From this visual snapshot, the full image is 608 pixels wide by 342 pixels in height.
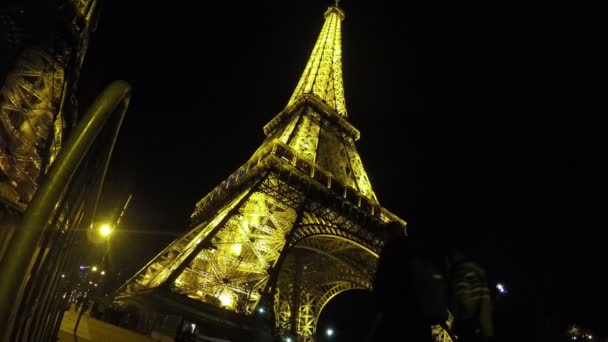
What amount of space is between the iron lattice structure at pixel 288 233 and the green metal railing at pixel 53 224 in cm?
1260

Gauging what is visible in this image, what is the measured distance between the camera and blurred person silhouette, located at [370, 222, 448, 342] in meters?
1.82

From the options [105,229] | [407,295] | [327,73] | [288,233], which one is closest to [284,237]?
[288,233]

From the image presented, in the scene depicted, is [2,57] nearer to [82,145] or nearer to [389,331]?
[82,145]

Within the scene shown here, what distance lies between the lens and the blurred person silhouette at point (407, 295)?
1818 mm

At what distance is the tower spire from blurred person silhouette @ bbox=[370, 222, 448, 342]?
31.3 metres

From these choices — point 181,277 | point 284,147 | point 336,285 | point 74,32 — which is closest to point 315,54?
point 284,147

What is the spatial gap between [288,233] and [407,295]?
17469 mm

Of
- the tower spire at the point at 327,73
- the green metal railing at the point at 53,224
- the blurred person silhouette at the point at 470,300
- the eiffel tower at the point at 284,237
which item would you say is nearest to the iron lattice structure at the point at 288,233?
the eiffel tower at the point at 284,237

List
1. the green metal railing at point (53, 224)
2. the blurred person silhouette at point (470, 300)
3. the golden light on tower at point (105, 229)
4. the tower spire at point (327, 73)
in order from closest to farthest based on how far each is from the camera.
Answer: the green metal railing at point (53, 224) → the blurred person silhouette at point (470, 300) → the golden light on tower at point (105, 229) → the tower spire at point (327, 73)

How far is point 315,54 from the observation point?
39000 millimetres

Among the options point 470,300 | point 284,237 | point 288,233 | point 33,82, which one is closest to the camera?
point 470,300

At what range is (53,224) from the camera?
5.18 feet

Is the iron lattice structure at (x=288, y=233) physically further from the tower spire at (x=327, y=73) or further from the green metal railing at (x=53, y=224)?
the green metal railing at (x=53, y=224)

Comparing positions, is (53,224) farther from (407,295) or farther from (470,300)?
(470,300)
